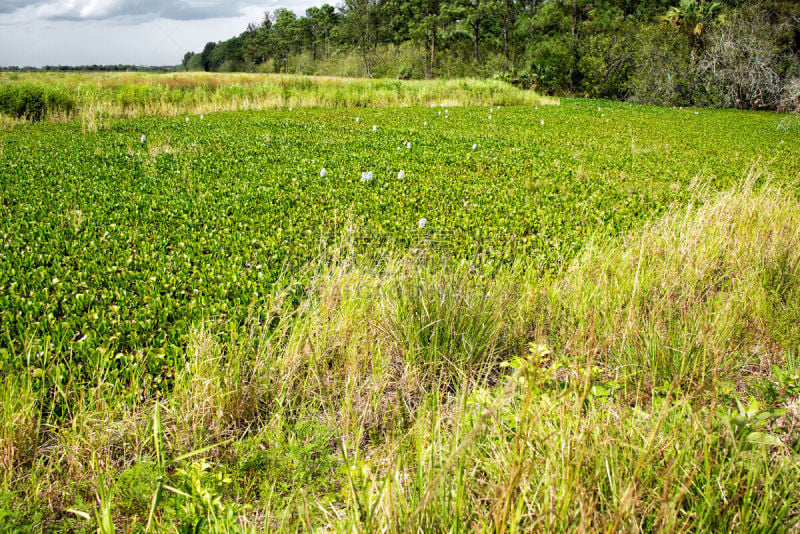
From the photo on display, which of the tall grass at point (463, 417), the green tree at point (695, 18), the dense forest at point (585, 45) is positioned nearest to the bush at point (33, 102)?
the tall grass at point (463, 417)

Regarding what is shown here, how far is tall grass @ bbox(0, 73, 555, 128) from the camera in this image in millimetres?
11680

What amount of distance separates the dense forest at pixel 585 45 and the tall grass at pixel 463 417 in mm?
19900

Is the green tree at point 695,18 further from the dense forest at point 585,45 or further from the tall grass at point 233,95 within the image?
the tall grass at point 233,95

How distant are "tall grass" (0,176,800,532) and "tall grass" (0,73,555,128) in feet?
30.8

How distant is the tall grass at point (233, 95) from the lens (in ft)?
38.3

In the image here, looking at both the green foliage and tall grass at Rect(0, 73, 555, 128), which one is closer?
the green foliage

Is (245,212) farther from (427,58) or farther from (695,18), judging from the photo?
(427,58)

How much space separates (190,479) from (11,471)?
2.03ft

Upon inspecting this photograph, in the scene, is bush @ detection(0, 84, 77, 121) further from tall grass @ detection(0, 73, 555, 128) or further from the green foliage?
the green foliage

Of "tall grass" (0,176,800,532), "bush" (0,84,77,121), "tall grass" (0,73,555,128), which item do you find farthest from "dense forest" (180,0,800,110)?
"bush" (0,84,77,121)

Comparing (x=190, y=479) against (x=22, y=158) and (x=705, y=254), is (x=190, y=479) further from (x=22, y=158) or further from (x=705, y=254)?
(x=22, y=158)

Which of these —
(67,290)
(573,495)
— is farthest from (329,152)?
(573,495)

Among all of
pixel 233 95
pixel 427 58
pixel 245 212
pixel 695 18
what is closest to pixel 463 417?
pixel 245 212

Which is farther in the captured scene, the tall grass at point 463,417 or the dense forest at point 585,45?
the dense forest at point 585,45
